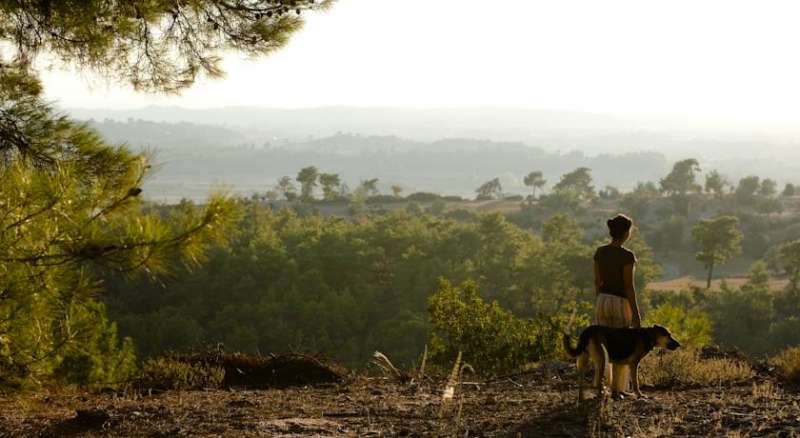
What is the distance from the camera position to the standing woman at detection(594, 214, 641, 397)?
6.75 metres

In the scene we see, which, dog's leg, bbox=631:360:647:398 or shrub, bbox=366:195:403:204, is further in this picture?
shrub, bbox=366:195:403:204

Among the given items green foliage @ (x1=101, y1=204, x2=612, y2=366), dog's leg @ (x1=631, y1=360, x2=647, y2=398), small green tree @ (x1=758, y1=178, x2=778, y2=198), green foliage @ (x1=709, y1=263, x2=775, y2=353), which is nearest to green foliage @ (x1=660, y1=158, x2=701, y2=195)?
small green tree @ (x1=758, y1=178, x2=778, y2=198)

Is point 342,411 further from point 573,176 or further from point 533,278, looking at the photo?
point 573,176

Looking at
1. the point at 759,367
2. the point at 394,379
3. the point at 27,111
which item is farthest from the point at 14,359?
the point at 759,367

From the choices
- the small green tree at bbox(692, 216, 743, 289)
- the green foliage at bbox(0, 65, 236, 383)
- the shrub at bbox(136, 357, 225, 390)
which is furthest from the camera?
the small green tree at bbox(692, 216, 743, 289)

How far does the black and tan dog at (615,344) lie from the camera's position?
6.66 meters

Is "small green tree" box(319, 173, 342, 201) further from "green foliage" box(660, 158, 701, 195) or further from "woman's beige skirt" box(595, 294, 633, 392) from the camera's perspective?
"woman's beige skirt" box(595, 294, 633, 392)

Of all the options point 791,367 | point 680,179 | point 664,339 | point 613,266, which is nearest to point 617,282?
point 613,266

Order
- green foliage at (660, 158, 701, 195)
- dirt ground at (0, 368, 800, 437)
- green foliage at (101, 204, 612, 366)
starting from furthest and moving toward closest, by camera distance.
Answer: green foliage at (660, 158, 701, 195) < green foliage at (101, 204, 612, 366) < dirt ground at (0, 368, 800, 437)

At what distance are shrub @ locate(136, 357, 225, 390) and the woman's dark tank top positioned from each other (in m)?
5.52

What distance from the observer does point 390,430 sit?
247 inches

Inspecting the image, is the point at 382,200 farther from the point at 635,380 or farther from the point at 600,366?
the point at 600,366

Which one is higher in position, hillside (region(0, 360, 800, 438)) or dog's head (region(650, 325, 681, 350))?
dog's head (region(650, 325, 681, 350))

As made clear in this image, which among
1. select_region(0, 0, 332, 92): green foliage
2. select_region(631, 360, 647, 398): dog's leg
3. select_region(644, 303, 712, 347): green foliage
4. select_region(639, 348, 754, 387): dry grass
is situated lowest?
select_region(644, 303, 712, 347): green foliage
